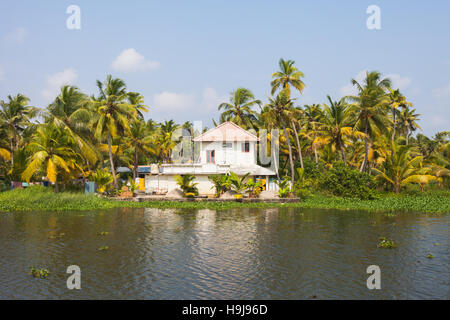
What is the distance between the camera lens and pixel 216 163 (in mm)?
41312

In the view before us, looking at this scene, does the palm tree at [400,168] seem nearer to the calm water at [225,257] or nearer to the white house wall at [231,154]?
the calm water at [225,257]

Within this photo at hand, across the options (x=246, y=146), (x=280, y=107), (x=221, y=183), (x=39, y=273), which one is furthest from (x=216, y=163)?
(x=39, y=273)

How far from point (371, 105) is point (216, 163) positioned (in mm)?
17355

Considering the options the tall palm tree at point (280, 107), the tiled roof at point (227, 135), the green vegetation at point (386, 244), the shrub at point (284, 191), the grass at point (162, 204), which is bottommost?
the green vegetation at point (386, 244)

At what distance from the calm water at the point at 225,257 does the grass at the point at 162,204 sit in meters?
5.12

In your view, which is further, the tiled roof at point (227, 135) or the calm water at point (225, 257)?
the tiled roof at point (227, 135)

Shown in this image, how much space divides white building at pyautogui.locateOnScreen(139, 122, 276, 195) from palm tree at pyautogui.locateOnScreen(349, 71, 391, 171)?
1112 centimetres

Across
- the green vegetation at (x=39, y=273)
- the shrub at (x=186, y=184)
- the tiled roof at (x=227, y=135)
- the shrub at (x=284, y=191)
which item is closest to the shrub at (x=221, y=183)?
the shrub at (x=186, y=184)

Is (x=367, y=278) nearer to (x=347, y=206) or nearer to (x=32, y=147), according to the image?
(x=347, y=206)

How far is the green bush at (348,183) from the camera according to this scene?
3481 centimetres

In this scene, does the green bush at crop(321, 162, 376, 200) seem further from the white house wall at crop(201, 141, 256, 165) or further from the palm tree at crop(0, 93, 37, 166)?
the palm tree at crop(0, 93, 37, 166)

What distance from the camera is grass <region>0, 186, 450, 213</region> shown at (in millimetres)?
29578

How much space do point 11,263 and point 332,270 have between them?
38.5ft

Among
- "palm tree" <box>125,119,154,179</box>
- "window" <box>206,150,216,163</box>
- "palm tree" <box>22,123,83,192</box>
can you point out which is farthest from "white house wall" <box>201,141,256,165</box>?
"palm tree" <box>22,123,83,192</box>
